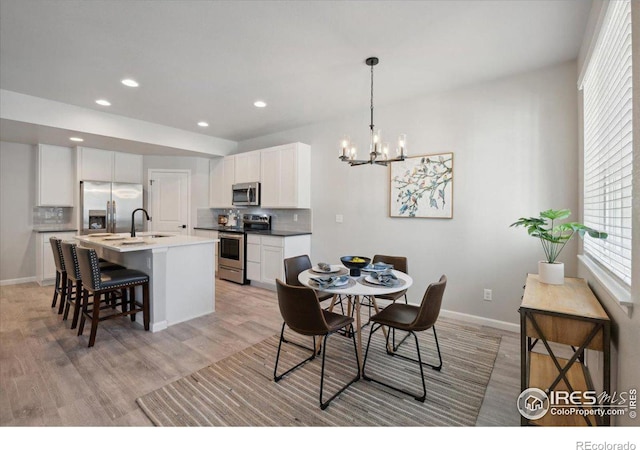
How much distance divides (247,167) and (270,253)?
1708 mm

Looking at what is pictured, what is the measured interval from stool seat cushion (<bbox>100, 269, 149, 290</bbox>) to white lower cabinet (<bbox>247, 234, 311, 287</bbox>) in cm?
184

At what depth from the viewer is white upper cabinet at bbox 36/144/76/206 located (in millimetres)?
4805

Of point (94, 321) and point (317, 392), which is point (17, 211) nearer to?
point (94, 321)

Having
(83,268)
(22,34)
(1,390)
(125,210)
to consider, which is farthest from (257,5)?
(125,210)

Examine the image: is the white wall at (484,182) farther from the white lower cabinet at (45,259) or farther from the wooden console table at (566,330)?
the white lower cabinet at (45,259)

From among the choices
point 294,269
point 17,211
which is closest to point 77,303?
point 294,269

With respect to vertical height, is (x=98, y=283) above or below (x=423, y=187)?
below

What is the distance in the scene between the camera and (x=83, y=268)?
2746 millimetres

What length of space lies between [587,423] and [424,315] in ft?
3.02

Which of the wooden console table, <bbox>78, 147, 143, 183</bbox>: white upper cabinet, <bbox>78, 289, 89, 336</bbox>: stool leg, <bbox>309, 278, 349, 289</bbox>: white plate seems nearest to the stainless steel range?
<bbox>78, 147, 143, 183</bbox>: white upper cabinet

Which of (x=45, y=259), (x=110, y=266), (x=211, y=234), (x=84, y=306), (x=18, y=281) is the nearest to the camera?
(x=84, y=306)

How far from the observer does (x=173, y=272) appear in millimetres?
3180
